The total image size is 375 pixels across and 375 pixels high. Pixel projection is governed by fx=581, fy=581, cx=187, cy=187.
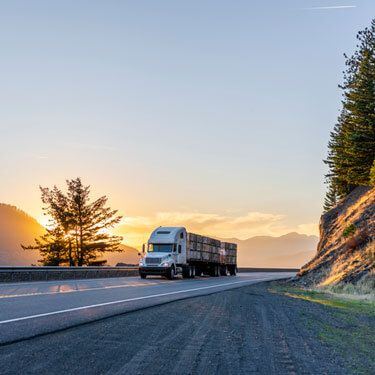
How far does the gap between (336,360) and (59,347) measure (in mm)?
3679

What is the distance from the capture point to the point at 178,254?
128 ft

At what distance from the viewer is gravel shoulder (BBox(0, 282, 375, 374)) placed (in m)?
6.45

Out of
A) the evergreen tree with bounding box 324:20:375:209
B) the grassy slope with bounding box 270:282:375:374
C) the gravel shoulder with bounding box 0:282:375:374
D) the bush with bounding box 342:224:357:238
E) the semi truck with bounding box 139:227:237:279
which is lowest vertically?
the grassy slope with bounding box 270:282:375:374

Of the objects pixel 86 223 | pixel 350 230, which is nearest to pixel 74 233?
pixel 86 223

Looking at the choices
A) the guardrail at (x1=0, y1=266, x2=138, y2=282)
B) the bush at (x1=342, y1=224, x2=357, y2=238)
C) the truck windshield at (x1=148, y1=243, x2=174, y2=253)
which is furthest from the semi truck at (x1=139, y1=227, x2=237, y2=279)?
the bush at (x1=342, y1=224, x2=357, y2=238)

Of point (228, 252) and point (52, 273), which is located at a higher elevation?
point (228, 252)

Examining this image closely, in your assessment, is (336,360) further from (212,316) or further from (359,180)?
(359,180)

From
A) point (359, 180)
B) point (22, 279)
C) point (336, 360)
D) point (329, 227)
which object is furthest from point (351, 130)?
point (336, 360)

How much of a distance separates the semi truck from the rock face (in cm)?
801

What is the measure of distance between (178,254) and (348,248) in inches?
437

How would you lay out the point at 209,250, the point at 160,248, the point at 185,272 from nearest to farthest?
the point at 160,248
the point at 185,272
the point at 209,250

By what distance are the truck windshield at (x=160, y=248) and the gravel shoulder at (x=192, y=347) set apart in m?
25.6

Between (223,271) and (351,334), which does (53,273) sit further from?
(223,271)

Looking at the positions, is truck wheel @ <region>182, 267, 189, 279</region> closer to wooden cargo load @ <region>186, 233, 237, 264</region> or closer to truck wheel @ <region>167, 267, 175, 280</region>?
wooden cargo load @ <region>186, 233, 237, 264</region>
